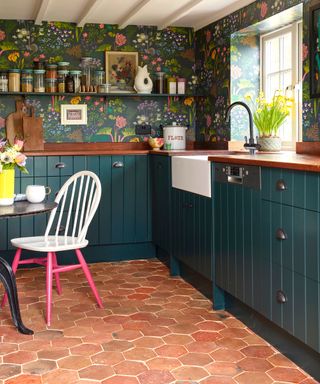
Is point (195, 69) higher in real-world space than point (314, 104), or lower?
higher

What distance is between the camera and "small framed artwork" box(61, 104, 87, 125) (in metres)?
5.35

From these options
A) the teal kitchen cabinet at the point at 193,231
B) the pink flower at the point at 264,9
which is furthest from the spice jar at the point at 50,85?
the pink flower at the point at 264,9

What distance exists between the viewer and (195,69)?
5.66 meters

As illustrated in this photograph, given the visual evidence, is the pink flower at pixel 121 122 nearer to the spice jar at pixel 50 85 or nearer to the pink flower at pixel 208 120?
the spice jar at pixel 50 85

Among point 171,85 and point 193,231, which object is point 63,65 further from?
point 193,231

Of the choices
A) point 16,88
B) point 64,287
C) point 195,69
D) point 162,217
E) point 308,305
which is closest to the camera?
point 308,305

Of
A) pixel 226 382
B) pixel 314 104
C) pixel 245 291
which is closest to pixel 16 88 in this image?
pixel 314 104

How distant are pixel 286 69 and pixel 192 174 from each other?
1.31 meters

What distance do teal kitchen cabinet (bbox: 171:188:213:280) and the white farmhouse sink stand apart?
0.05 metres

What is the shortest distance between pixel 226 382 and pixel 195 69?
379 cm

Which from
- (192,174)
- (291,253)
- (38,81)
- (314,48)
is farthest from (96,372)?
(38,81)

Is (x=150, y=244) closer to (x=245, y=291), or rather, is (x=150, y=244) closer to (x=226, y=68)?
(x=226, y=68)

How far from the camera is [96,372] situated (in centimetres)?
262

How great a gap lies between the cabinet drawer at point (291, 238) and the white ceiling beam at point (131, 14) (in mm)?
2357
